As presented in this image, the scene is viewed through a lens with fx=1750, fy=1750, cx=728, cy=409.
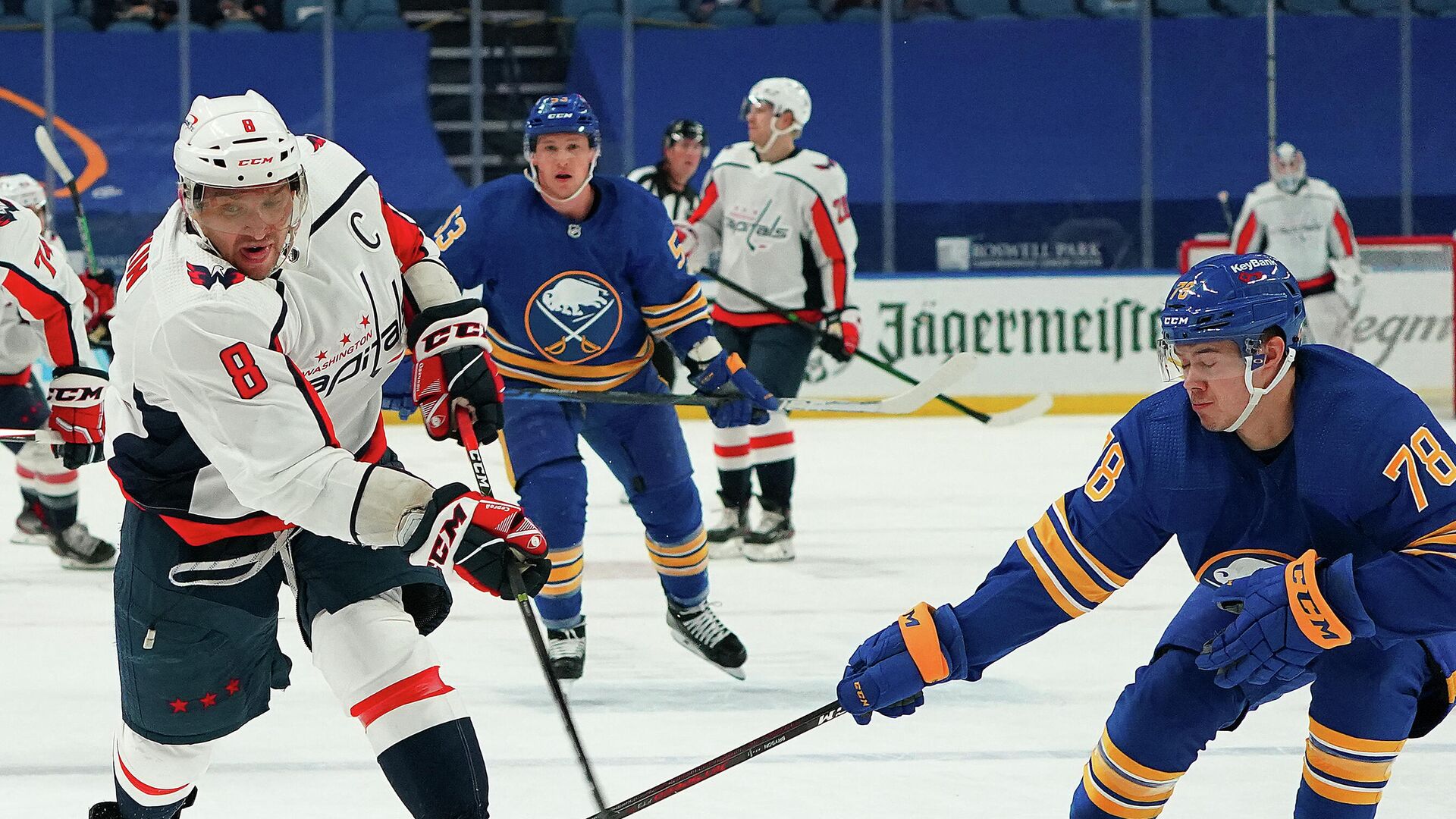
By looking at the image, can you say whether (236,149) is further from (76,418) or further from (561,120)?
(76,418)

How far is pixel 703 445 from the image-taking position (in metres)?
7.24

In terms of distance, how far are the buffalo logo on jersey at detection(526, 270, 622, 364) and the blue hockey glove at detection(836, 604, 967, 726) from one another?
156 centimetres

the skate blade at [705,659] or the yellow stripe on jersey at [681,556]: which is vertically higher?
the yellow stripe on jersey at [681,556]

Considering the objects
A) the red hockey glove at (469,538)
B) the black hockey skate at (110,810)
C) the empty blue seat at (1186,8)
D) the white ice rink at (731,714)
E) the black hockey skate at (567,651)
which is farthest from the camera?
the empty blue seat at (1186,8)

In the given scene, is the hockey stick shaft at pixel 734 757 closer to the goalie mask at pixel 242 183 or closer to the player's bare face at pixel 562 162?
the goalie mask at pixel 242 183

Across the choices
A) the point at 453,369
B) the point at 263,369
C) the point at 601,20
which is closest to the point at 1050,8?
the point at 601,20

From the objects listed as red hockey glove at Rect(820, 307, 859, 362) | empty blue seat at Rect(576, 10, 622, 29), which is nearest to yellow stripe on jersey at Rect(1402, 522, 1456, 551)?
red hockey glove at Rect(820, 307, 859, 362)

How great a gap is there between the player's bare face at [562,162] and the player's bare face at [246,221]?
1.49 m

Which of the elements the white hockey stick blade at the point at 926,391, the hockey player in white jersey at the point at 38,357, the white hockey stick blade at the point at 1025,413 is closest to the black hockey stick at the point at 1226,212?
the white hockey stick blade at the point at 1025,413

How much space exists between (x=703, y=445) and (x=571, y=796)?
14.7 ft

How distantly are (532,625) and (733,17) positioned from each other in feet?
26.0

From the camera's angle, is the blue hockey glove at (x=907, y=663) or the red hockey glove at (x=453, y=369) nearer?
the blue hockey glove at (x=907, y=663)

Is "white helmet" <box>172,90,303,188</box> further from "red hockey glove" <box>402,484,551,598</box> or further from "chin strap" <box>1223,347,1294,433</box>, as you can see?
A: "chin strap" <box>1223,347,1294,433</box>

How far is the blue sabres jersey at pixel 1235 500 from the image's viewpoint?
1.89 meters
